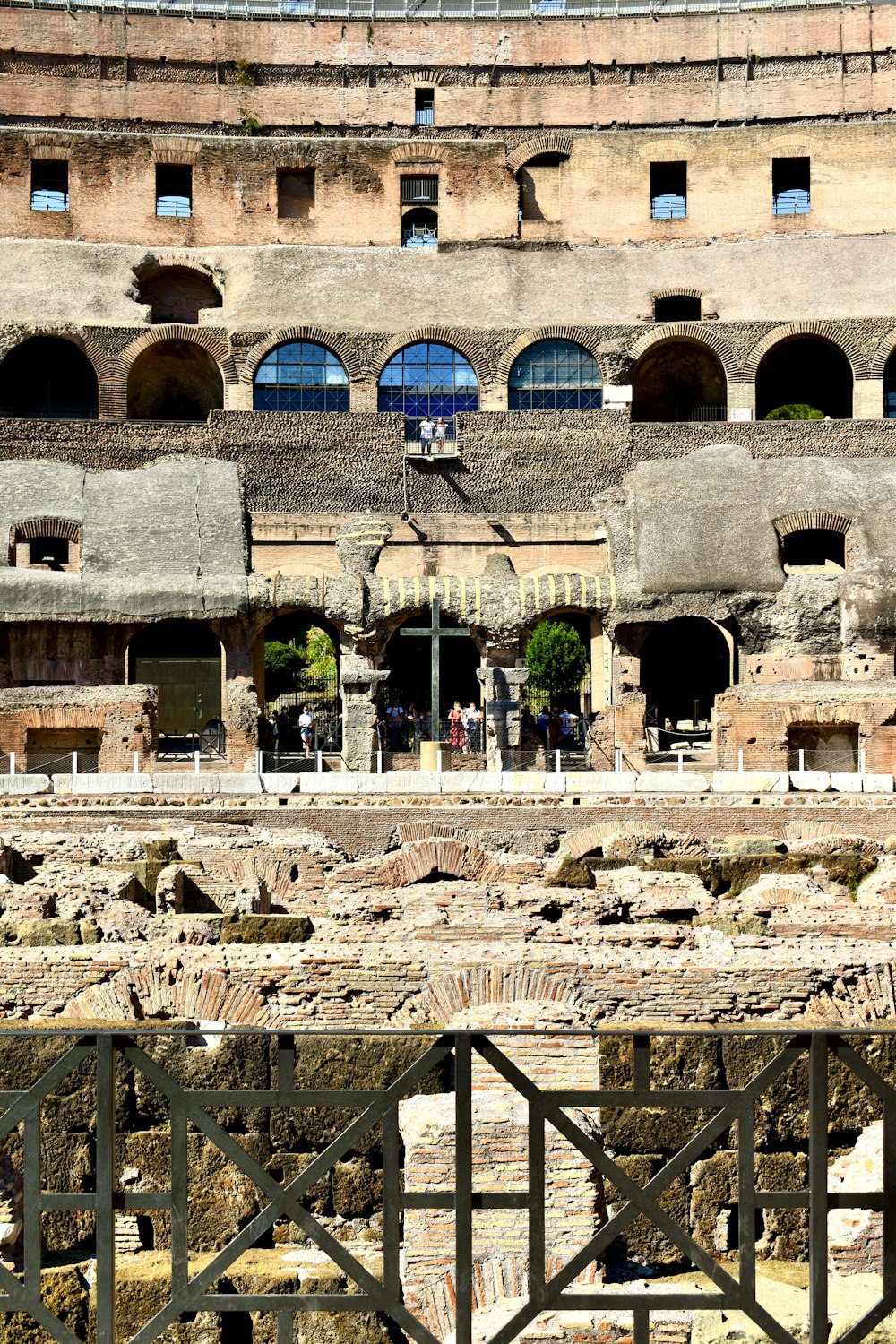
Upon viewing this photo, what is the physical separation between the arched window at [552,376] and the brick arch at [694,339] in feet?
3.46

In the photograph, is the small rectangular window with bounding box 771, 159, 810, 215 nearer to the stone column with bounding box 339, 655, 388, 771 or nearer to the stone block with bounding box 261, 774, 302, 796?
the stone column with bounding box 339, 655, 388, 771

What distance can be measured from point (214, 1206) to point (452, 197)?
3138 centimetres

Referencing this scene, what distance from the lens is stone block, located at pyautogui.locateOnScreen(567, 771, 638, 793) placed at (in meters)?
17.7

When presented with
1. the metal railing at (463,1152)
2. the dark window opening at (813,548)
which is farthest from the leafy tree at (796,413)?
the metal railing at (463,1152)

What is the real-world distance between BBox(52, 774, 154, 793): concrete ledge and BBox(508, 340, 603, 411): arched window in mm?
15307

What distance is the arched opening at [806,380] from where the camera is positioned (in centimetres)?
3359

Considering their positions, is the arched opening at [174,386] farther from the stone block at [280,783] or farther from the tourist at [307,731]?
the stone block at [280,783]

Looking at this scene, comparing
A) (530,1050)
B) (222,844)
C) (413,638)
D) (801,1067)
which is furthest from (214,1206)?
(413,638)

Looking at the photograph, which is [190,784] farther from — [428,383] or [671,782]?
[428,383]

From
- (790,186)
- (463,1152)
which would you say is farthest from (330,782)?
(790,186)

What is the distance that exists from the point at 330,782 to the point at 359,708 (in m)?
4.06

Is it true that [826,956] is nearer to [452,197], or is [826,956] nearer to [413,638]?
[413,638]

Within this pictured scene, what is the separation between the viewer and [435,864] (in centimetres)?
1273

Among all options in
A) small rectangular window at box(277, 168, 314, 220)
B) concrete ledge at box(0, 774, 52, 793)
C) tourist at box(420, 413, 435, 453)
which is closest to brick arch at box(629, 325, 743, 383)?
tourist at box(420, 413, 435, 453)
